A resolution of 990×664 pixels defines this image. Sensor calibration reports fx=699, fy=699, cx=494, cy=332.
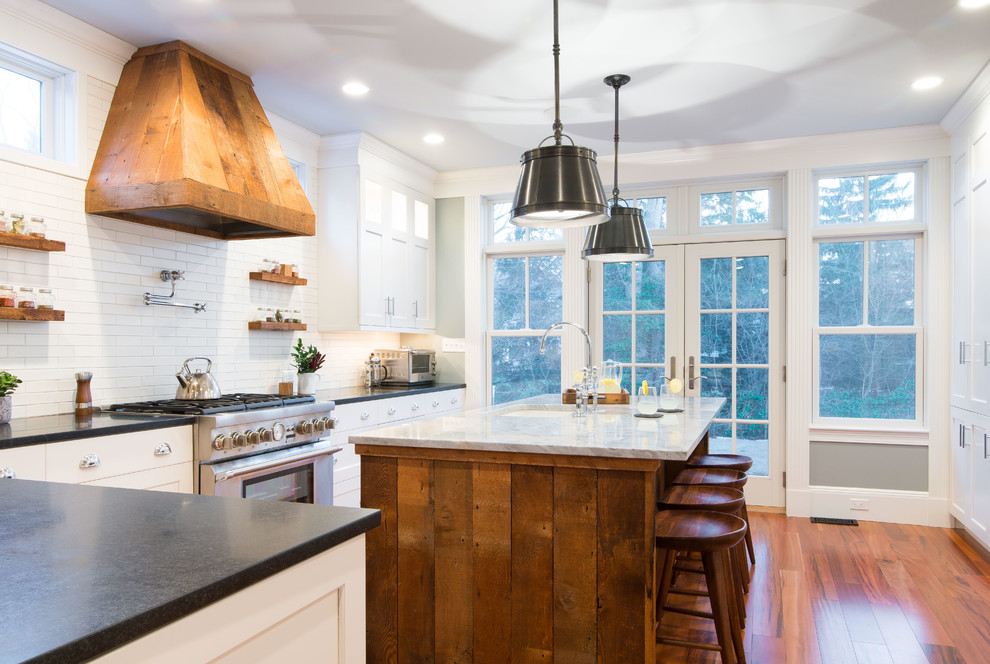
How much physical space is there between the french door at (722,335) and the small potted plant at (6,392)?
4193 mm

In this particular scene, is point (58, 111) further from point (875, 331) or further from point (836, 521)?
point (836, 521)

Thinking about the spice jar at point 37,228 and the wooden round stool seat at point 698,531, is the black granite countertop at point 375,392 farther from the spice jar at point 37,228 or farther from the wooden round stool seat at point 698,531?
the wooden round stool seat at point 698,531

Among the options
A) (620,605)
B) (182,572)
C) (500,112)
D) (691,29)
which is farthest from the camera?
(500,112)

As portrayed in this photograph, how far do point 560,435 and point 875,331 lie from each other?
3.76m

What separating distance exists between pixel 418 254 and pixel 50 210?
3059 mm

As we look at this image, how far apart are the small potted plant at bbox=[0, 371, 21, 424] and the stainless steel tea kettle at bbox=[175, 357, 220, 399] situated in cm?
84

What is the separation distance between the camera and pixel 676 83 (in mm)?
4051

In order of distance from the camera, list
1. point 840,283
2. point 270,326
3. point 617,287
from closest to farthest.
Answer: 1. point 270,326
2. point 840,283
3. point 617,287

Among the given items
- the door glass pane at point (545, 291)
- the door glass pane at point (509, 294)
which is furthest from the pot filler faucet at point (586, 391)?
the door glass pane at point (509, 294)

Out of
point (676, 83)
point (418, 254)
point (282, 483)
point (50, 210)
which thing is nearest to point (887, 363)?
point (676, 83)

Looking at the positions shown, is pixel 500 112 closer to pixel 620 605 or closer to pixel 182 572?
pixel 620 605

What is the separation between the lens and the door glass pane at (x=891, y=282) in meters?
5.15

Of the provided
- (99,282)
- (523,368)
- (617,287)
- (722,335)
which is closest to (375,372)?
(523,368)

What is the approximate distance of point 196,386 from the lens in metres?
3.65
